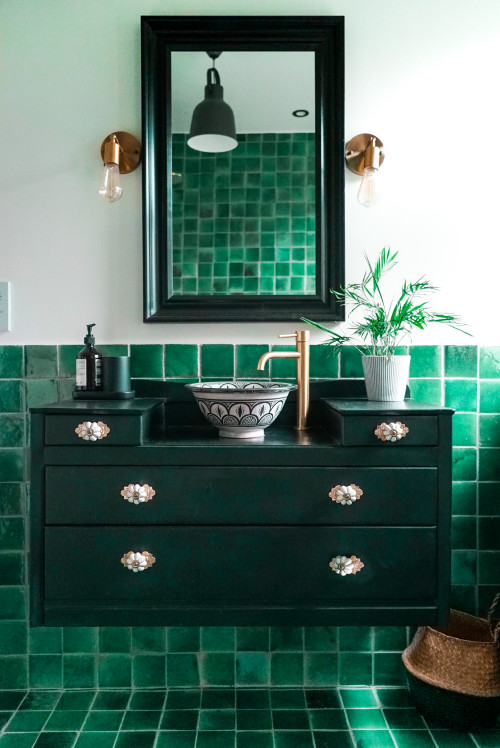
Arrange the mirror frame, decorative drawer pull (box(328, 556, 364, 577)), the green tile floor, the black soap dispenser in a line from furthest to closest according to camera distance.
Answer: the mirror frame
the black soap dispenser
the green tile floor
decorative drawer pull (box(328, 556, 364, 577))

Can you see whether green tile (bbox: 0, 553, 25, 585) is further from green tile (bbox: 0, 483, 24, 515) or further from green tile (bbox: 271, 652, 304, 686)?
green tile (bbox: 271, 652, 304, 686)

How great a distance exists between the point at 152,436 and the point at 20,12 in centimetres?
146

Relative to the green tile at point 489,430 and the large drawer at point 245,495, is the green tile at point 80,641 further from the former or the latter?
the green tile at point 489,430

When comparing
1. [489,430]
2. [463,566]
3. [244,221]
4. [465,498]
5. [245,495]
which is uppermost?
[244,221]

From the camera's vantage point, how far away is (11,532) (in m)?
1.76

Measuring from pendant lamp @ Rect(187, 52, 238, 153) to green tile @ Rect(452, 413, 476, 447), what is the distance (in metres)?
1.16

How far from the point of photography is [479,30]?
1.76 metres

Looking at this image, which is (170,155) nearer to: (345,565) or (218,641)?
(345,565)

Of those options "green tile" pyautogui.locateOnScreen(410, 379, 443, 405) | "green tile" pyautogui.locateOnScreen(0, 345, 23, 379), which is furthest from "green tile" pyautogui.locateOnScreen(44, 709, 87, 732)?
"green tile" pyautogui.locateOnScreen(410, 379, 443, 405)

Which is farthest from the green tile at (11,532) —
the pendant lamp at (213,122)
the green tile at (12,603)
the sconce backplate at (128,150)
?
the pendant lamp at (213,122)

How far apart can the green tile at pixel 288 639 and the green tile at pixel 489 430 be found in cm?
87

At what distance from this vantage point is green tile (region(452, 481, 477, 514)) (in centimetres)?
177

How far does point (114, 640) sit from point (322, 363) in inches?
44.8

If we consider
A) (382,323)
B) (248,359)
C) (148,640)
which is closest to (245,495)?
(248,359)
